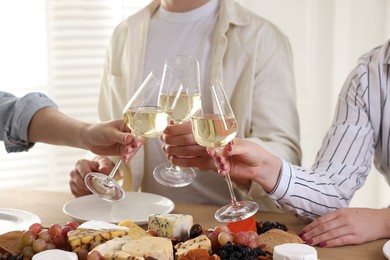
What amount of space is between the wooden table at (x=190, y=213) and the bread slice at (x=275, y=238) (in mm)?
82

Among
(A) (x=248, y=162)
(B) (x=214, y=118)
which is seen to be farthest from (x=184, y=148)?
(B) (x=214, y=118)

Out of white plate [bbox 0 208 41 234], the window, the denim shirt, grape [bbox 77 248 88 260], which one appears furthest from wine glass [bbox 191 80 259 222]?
the window

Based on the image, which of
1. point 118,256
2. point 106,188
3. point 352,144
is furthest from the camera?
point 352,144

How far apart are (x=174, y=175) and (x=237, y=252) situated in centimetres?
62

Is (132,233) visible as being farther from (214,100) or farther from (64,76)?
(64,76)

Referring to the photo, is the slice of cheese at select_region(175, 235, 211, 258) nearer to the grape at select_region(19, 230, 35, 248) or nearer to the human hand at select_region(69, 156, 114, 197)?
the grape at select_region(19, 230, 35, 248)

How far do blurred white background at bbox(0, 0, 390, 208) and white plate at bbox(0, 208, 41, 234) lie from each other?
1.67 meters

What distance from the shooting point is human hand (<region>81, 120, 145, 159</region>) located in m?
1.82

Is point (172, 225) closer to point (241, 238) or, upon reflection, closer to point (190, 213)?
point (241, 238)

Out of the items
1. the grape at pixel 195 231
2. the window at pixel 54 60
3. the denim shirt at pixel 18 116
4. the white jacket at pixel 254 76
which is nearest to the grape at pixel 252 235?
the grape at pixel 195 231

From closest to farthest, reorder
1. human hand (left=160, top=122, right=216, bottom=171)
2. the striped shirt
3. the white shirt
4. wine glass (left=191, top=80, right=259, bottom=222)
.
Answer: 1. wine glass (left=191, top=80, right=259, bottom=222)
2. human hand (left=160, top=122, right=216, bottom=171)
3. the striped shirt
4. the white shirt

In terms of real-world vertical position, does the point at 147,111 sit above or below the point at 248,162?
above

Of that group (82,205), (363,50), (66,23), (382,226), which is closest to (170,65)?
(82,205)

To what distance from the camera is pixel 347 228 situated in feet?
5.41
